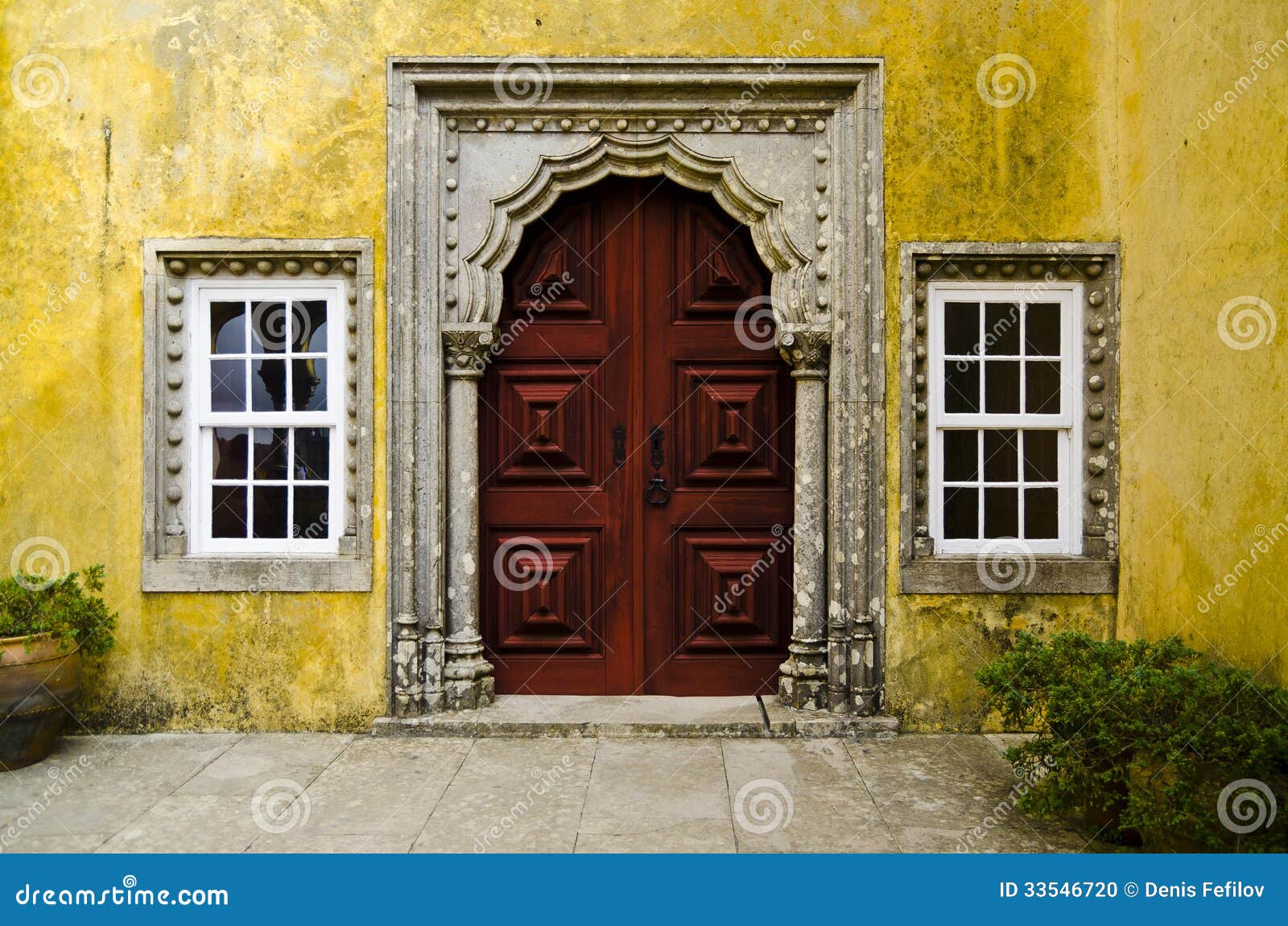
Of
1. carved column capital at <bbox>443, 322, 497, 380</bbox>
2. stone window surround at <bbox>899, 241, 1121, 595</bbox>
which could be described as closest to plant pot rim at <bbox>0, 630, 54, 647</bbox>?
carved column capital at <bbox>443, 322, 497, 380</bbox>

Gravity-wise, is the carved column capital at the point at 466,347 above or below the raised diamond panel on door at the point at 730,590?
above

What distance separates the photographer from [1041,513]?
583 centimetres

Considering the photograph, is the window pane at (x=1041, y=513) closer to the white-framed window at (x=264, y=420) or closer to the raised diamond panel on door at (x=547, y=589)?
the raised diamond panel on door at (x=547, y=589)

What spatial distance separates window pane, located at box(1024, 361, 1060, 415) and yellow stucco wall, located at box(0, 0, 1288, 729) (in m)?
0.34

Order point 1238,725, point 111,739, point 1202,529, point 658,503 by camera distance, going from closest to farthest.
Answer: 1. point 1238,725
2. point 1202,529
3. point 111,739
4. point 658,503

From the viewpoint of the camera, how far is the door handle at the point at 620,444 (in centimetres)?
591

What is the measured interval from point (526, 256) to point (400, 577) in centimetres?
186

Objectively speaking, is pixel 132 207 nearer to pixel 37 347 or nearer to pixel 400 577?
pixel 37 347

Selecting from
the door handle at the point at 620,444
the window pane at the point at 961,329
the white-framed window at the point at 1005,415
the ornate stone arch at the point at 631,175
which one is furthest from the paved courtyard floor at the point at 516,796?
the ornate stone arch at the point at 631,175

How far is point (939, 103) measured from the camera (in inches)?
221

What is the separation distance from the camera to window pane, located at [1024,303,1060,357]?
5.79 metres

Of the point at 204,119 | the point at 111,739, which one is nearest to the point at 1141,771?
the point at 111,739

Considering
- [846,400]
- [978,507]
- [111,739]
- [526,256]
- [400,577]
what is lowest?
[111,739]

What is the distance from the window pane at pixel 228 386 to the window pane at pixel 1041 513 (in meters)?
4.26
